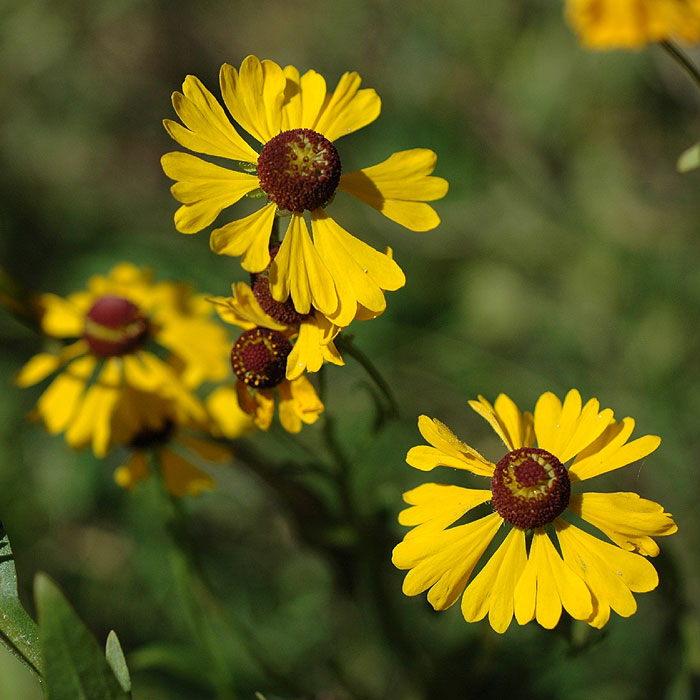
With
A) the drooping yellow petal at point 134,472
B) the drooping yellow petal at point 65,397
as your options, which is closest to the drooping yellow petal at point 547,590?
the drooping yellow petal at point 134,472

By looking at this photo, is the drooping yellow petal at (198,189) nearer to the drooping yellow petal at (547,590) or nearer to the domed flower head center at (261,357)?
the domed flower head center at (261,357)

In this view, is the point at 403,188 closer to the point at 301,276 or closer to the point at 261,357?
the point at 301,276

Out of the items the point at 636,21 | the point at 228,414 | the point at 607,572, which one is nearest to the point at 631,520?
the point at 607,572

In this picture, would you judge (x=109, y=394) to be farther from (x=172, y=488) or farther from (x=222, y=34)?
(x=222, y=34)

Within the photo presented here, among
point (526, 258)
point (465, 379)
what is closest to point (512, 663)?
point (465, 379)

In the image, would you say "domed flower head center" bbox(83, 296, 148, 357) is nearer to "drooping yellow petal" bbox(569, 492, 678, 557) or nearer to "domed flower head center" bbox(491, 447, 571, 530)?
"domed flower head center" bbox(491, 447, 571, 530)

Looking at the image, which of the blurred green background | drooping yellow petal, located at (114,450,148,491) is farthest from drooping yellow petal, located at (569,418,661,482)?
drooping yellow petal, located at (114,450,148,491)
